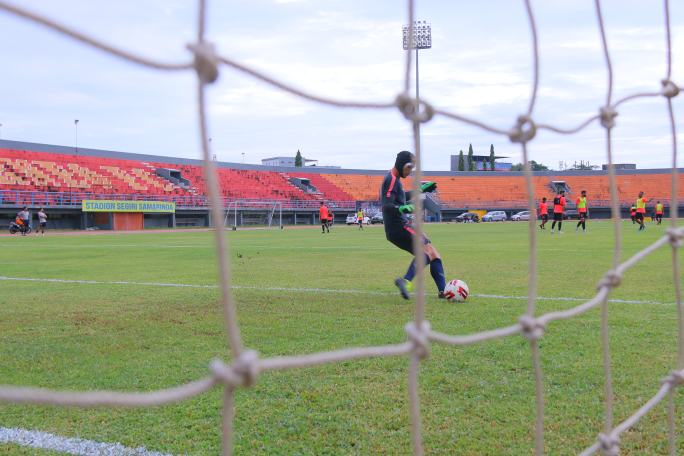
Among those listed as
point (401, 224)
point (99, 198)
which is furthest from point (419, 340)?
point (99, 198)

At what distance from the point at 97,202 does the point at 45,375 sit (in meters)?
38.3

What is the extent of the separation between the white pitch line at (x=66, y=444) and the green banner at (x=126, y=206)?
38903 millimetres

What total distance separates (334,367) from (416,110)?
226 cm

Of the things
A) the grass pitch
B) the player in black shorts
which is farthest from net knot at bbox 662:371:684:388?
the player in black shorts

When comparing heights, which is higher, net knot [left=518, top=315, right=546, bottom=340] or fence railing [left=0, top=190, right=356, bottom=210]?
fence railing [left=0, top=190, right=356, bottom=210]

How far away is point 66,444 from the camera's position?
2729 millimetres

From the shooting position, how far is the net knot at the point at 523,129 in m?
2.33

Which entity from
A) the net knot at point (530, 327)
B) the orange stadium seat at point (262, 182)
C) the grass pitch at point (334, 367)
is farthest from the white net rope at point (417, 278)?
the orange stadium seat at point (262, 182)

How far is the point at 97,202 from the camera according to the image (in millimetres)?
39562

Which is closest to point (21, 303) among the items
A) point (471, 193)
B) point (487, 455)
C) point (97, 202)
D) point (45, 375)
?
point (45, 375)

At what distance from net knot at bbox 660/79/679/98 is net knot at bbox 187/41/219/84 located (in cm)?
236

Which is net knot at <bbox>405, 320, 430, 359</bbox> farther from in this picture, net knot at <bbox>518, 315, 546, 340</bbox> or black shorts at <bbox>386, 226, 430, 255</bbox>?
black shorts at <bbox>386, 226, 430, 255</bbox>

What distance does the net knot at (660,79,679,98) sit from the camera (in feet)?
9.72

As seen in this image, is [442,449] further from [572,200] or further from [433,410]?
[572,200]
